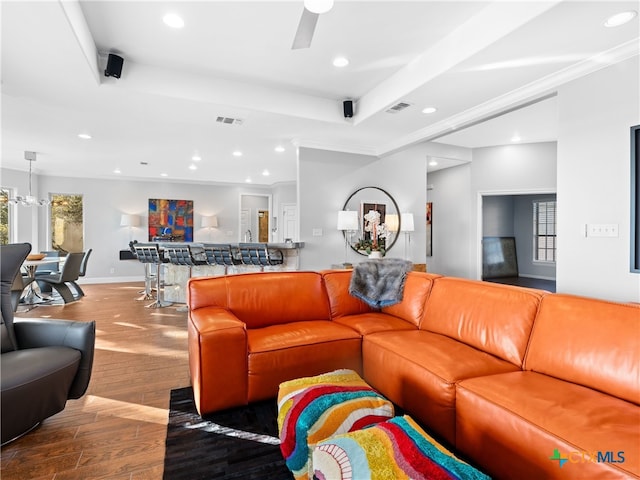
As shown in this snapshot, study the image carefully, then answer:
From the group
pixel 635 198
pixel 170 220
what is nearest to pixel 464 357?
pixel 635 198

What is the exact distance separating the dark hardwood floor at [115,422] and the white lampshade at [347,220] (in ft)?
8.47

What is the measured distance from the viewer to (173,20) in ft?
8.38

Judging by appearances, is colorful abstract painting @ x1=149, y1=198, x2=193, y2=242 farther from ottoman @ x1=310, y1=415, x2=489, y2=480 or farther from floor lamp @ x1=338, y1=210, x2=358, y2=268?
ottoman @ x1=310, y1=415, x2=489, y2=480

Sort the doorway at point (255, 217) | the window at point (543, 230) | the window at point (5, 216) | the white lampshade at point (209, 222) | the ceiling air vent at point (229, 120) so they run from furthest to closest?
the doorway at point (255, 217) → the white lampshade at point (209, 222) → the window at point (543, 230) → the window at point (5, 216) → the ceiling air vent at point (229, 120)

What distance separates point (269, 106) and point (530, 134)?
414cm

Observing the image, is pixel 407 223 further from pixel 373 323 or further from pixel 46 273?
pixel 46 273

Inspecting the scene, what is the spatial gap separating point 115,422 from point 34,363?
603mm

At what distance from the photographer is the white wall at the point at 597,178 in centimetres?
256

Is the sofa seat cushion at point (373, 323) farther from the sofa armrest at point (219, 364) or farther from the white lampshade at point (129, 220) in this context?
the white lampshade at point (129, 220)

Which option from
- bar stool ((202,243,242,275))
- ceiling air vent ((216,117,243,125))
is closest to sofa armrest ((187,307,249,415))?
ceiling air vent ((216,117,243,125))

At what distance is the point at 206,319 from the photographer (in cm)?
229

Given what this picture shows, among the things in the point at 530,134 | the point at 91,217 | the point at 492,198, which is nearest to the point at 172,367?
the point at 530,134

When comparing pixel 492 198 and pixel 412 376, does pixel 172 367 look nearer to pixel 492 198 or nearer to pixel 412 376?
pixel 412 376

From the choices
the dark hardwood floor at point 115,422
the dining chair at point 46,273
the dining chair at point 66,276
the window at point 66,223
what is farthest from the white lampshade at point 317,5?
the window at point 66,223
